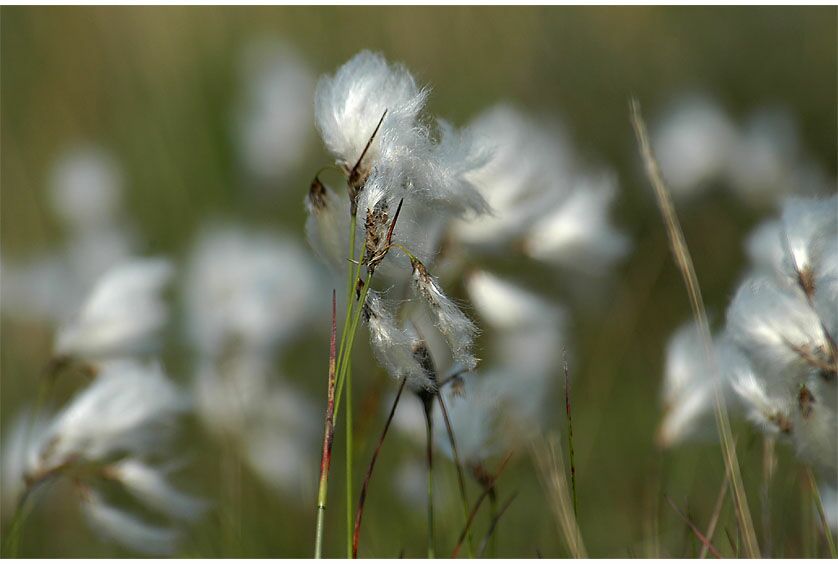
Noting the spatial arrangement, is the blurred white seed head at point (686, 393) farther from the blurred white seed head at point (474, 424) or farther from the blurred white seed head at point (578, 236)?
the blurred white seed head at point (474, 424)

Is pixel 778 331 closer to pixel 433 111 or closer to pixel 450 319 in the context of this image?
pixel 450 319

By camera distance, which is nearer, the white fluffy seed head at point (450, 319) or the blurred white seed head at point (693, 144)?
the white fluffy seed head at point (450, 319)

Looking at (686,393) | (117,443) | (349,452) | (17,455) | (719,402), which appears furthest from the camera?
(17,455)

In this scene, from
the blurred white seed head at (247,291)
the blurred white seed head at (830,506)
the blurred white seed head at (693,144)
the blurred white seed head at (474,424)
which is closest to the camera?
the blurred white seed head at (830,506)

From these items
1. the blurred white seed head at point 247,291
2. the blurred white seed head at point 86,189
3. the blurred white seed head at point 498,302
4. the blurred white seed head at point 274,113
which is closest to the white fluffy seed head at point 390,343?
the blurred white seed head at point 498,302

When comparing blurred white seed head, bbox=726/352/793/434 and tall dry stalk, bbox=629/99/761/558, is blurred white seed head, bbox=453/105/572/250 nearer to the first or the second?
tall dry stalk, bbox=629/99/761/558

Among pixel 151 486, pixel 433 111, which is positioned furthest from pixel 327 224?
pixel 433 111
